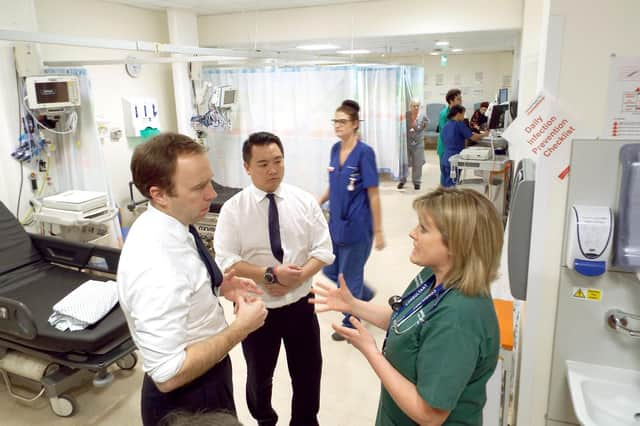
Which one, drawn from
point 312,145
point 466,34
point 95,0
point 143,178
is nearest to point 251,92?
point 312,145

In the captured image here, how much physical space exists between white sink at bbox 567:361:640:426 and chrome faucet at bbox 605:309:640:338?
15 cm

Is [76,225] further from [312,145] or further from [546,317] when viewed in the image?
[546,317]

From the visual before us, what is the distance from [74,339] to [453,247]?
2191 millimetres

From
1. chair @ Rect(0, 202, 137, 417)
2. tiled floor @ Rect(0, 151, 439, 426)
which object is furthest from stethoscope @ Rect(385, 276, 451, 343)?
chair @ Rect(0, 202, 137, 417)

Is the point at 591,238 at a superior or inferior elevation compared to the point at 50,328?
superior

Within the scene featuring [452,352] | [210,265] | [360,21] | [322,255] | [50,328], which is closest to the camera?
[452,352]

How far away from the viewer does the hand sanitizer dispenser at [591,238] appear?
1.45 meters

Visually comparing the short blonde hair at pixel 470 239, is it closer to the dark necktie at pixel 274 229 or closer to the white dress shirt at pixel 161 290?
the white dress shirt at pixel 161 290

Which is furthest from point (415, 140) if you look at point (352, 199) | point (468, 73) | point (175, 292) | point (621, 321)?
point (175, 292)

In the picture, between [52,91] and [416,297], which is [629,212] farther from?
[52,91]

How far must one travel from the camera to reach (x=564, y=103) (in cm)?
149

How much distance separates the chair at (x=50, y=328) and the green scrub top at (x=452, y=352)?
195 cm

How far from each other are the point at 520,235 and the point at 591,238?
0.23 m

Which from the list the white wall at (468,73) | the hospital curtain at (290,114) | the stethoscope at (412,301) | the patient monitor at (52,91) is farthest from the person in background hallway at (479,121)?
the stethoscope at (412,301)
